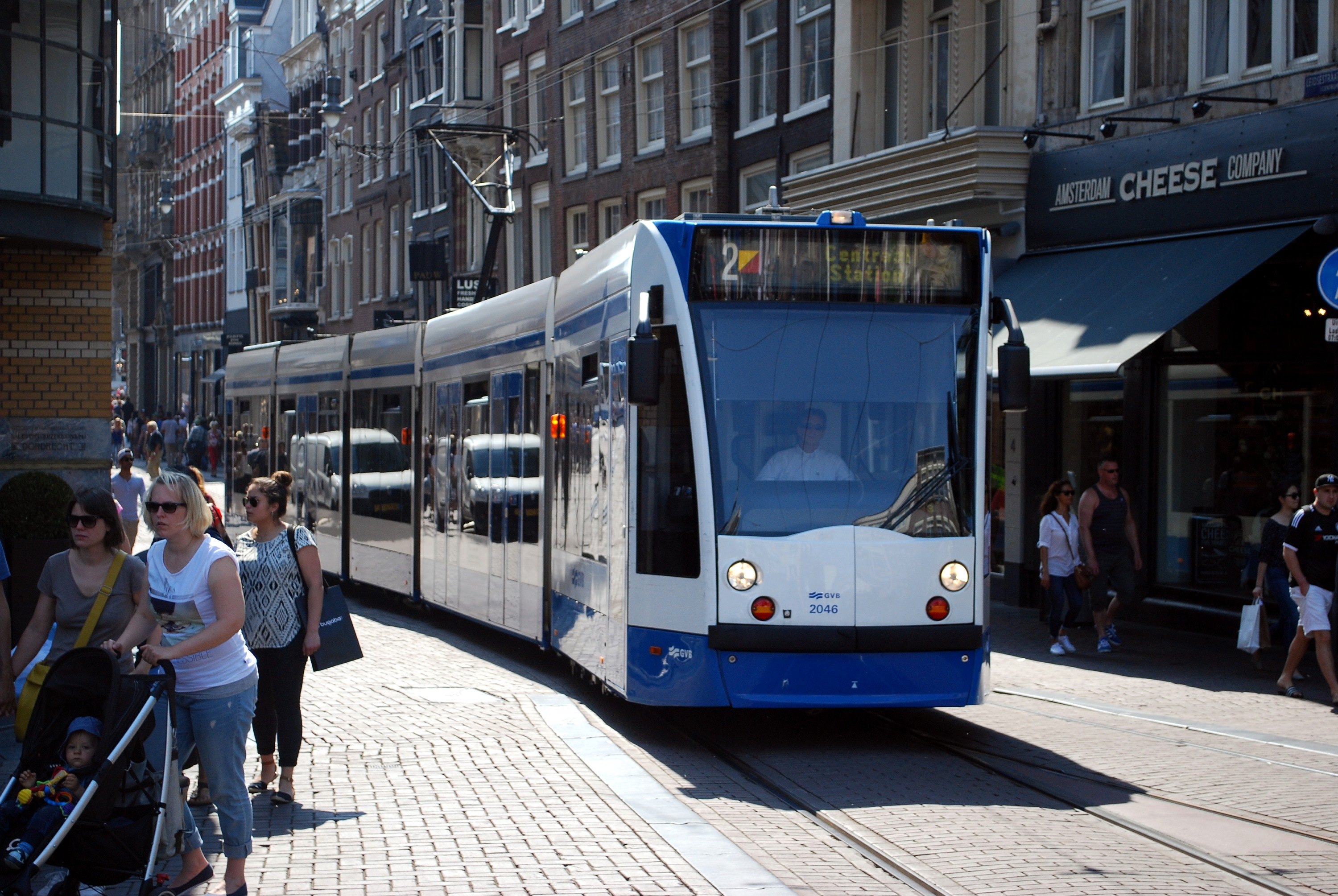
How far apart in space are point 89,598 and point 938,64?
16.4 meters

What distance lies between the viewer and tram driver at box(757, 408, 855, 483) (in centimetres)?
948

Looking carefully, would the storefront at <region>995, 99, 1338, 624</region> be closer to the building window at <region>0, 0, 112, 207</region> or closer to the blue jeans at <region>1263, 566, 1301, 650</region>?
the blue jeans at <region>1263, 566, 1301, 650</region>

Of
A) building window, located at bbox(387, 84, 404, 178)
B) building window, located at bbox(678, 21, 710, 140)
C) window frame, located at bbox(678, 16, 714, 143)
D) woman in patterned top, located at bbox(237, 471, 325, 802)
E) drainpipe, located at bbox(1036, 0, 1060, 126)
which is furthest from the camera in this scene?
building window, located at bbox(387, 84, 404, 178)

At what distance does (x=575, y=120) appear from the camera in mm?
35969

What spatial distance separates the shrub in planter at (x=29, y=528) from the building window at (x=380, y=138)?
4159 centimetres

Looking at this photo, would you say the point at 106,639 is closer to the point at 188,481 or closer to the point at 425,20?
the point at 188,481

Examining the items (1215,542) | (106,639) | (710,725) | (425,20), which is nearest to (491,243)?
(1215,542)

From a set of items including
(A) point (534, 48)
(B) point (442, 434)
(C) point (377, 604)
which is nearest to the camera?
(B) point (442, 434)

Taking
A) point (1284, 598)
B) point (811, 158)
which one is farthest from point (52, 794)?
point (811, 158)

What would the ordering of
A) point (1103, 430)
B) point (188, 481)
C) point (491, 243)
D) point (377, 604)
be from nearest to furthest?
point (188, 481), point (1103, 430), point (377, 604), point (491, 243)

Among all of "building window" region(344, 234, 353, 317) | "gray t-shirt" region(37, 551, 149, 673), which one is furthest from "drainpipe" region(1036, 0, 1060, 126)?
"building window" region(344, 234, 353, 317)

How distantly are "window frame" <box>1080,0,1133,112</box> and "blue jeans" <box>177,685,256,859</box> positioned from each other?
548 inches

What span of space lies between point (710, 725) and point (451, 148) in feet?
113

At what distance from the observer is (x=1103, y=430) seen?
1858cm
